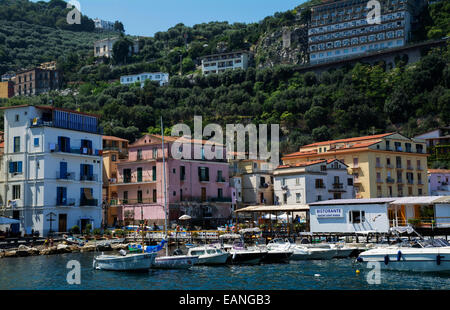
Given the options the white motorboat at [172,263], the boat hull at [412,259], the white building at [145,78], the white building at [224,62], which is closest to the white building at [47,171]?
the white motorboat at [172,263]

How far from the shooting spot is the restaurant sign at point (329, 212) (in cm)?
5250

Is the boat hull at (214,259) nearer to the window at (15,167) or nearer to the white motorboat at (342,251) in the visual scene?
the white motorboat at (342,251)

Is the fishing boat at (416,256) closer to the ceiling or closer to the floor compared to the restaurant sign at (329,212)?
closer to the floor

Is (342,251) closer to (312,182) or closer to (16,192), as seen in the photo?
(312,182)

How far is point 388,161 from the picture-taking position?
→ 262 ft

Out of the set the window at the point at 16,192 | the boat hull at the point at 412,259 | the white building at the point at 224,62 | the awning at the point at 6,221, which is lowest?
the boat hull at the point at 412,259

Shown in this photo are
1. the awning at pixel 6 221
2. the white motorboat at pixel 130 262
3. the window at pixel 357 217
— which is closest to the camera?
the white motorboat at pixel 130 262

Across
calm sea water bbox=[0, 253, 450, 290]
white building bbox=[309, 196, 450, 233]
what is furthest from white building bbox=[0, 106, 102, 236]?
white building bbox=[309, 196, 450, 233]

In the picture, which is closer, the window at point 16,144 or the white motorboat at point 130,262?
the white motorboat at point 130,262

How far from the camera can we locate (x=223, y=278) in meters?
34.3

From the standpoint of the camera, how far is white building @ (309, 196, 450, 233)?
49.9 m

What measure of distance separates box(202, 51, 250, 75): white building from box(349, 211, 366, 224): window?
385 feet

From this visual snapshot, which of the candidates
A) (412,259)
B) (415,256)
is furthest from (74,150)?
(415,256)
